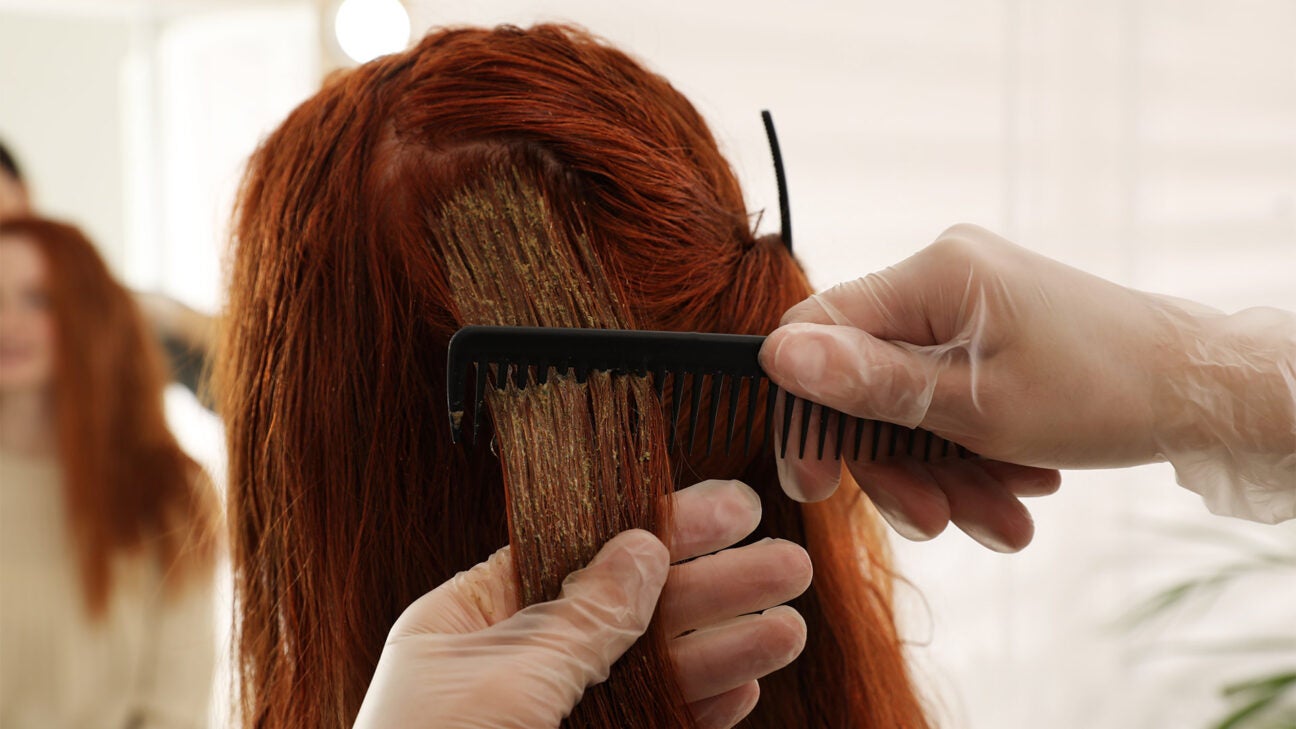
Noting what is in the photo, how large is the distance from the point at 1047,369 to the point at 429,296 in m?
0.44

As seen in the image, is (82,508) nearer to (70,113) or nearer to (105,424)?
(105,424)

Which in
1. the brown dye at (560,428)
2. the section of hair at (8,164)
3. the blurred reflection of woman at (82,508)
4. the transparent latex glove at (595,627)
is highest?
the section of hair at (8,164)

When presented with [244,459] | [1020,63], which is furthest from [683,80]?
[244,459]

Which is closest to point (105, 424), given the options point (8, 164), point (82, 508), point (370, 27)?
point (82, 508)

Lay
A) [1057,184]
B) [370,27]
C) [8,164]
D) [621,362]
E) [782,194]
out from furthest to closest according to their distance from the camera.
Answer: [8,164] < [370,27] < [1057,184] < [782,194] < [621,362]

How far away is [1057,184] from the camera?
1622 mm

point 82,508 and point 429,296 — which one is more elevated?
point 429,296

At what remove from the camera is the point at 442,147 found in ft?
2.13

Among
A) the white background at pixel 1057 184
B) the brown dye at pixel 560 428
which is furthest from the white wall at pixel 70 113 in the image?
the brown dye at pixel 560 428

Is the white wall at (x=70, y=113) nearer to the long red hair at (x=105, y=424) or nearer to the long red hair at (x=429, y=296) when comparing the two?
the long red hair at (x=105, y=424)

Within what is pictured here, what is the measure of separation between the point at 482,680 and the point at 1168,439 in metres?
0.52

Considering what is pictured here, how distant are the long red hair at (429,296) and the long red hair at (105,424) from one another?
1.23 metres

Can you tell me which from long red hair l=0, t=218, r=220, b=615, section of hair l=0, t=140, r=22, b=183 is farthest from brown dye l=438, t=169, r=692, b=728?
section of hair l=0, t=140, r=22, b=183

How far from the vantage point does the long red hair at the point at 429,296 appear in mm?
643
